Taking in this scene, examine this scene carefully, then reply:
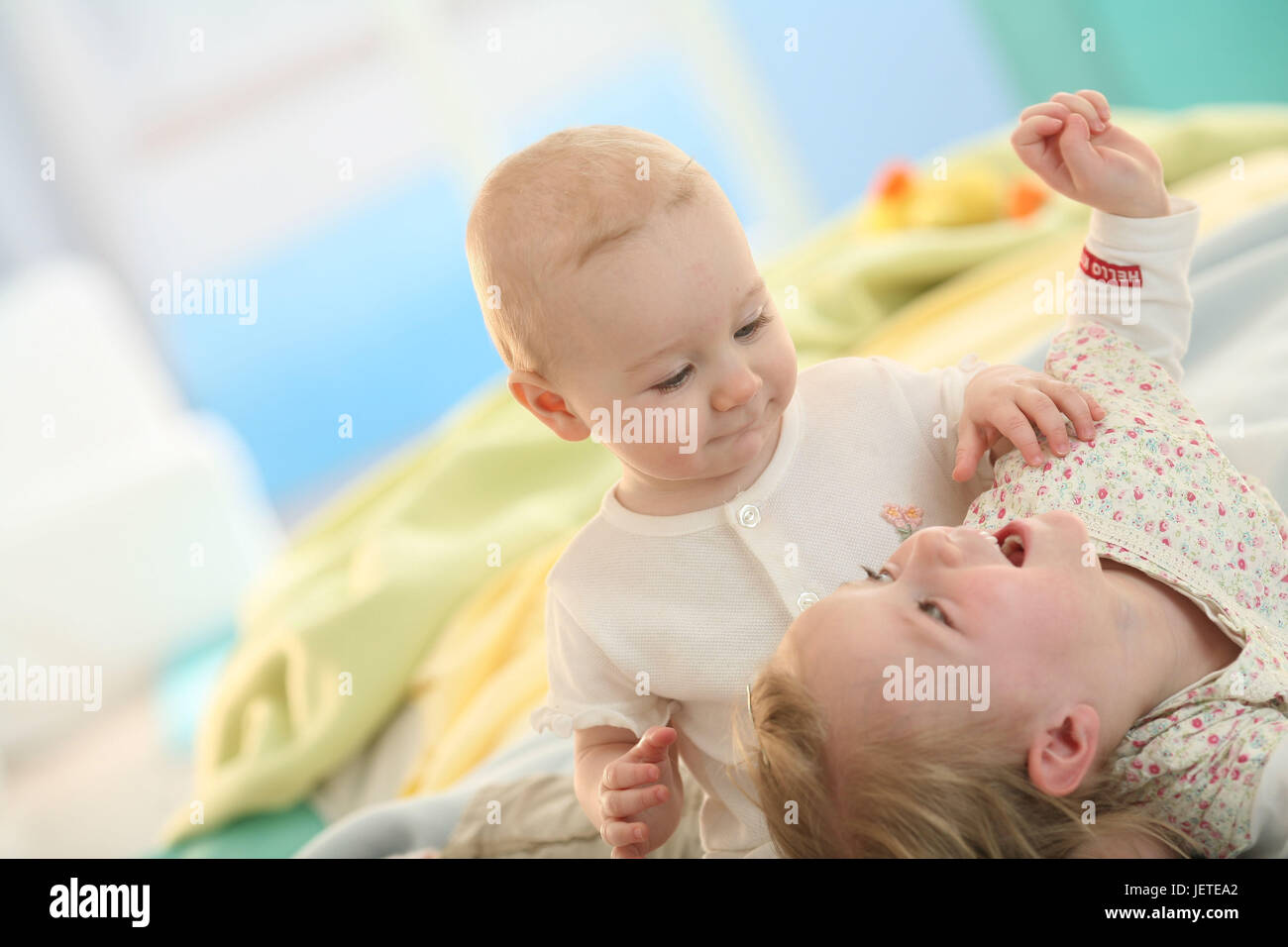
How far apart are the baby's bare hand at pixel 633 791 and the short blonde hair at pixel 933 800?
0.36 feet

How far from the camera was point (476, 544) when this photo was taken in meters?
1.69

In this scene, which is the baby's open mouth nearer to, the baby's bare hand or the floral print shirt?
the floral print shirt

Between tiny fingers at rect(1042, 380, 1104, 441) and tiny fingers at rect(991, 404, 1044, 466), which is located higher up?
tiny fingers at rect(1042, 380, 1104, 441)

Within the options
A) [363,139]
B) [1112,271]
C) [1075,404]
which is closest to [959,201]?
[1112,271]

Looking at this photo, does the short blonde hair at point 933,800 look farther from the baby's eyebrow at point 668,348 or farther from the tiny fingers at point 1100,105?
the tiny fingers at point 1100,105

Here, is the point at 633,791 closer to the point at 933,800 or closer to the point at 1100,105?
the point at 933,800

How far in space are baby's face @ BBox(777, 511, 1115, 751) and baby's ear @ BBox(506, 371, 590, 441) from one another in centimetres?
28

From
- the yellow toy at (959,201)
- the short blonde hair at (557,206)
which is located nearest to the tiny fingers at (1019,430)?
the short blonde hair at (557,206)

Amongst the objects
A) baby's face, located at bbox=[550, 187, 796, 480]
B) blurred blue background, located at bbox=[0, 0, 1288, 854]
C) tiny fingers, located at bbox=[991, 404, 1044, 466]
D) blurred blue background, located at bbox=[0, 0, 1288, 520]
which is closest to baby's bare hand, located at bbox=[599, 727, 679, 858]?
baby's face, located at bbox=[550, 187, 796, 480]

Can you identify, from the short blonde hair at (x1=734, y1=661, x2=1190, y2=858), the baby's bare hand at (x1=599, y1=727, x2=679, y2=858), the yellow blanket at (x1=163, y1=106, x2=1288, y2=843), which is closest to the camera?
the short blonde hair at (x1=734, y1=661, x2=1190, y2=858)

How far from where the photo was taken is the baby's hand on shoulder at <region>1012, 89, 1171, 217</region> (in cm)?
93

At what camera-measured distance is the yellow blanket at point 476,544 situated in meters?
1.45

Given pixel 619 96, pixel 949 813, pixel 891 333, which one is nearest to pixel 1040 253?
pixel 891 333

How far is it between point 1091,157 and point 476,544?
3.38ft
